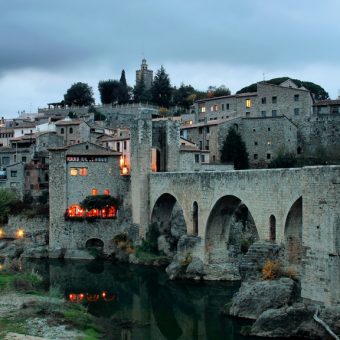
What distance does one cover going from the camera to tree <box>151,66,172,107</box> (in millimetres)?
85125

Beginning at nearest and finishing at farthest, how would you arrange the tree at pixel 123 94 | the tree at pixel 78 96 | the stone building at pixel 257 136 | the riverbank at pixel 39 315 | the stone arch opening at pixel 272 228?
the riverbank at pixel 39 315
the stone arch opening at pixel 272 228
the stone building at pixel 257 136
the tree at pixel 123 94
the tree at pixel 78 96

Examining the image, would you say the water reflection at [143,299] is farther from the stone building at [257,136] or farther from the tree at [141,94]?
the tree at [141,94]

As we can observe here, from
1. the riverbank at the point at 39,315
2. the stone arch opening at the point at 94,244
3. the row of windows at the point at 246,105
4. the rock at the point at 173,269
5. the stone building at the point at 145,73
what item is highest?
the stone building at the point at 145,73

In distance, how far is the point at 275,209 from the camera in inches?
1068

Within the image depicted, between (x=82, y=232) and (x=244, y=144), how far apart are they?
58.4 ft

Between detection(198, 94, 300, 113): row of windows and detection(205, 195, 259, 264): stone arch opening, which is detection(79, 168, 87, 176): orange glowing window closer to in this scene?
detection(205, 195, 259, 264): stone arch opening

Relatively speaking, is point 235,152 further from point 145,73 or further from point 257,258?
point 145,73

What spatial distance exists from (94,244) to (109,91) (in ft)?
151

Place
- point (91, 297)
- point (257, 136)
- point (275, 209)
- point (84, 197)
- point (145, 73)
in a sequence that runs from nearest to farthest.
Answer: point (275, 209) → point (91, 297) → point (84, 197) → point (257, 136) → point (145, 73)

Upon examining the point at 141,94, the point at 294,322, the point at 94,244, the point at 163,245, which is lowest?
the point at 294,322

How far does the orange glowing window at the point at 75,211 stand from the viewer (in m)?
43.8

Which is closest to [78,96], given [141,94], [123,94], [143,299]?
[123,94]

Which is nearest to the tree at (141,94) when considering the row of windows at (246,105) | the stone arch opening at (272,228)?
the row of windows at (246,105)

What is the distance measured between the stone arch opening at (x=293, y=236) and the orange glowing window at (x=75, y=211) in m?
21.1
